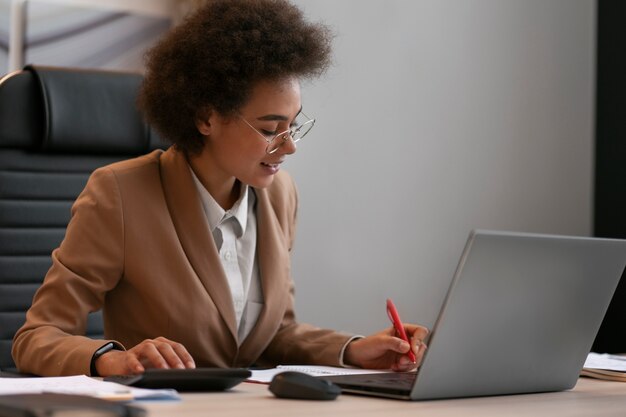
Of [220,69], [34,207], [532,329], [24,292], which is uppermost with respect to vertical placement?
[220,69]

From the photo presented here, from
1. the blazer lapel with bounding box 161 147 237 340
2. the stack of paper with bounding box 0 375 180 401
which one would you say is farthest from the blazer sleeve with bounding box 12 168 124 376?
the stack of paper with bounding box 0 375 180 401

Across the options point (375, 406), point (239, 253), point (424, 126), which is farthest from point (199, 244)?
point (424, 126)

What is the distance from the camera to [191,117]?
187cm

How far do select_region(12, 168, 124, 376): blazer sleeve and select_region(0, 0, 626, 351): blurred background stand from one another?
3.70 ft

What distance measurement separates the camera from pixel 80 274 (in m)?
1.70

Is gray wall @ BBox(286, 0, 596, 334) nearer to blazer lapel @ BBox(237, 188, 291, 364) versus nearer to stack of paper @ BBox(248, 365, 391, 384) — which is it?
blazer lapel @ BBox(237, 188, 291, 364)

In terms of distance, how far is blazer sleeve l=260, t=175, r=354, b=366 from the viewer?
71.1 inches

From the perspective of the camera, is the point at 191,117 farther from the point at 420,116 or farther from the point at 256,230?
the point at 420,116

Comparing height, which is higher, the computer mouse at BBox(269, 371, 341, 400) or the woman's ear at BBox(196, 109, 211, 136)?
the woman's ear at BBox(196, 109, 211, 136)

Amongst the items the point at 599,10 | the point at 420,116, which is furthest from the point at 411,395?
the point at 599,10

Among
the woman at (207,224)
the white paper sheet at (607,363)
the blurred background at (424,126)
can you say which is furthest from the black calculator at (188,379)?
the blurred background at (424,126)

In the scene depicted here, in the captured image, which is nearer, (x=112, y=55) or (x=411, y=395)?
(x=411, y=395)

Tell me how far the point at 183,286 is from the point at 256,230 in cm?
24

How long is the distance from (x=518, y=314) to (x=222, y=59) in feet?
2.65
